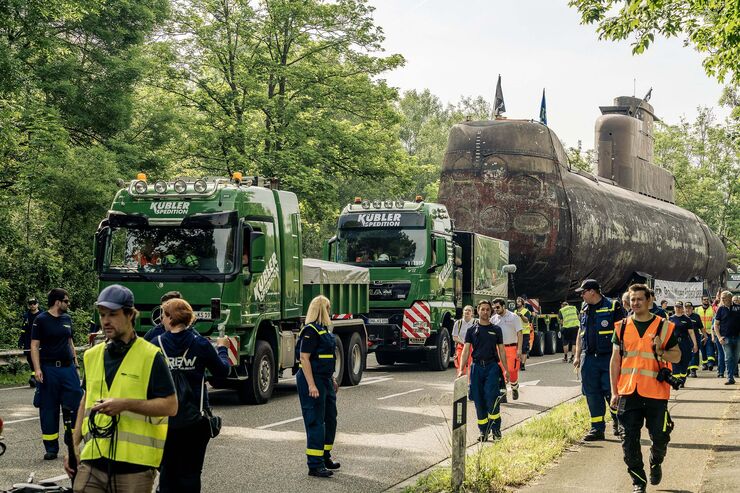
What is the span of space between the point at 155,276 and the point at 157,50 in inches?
773

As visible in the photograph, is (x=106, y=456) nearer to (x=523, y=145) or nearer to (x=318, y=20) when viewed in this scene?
(x=523, y=145)

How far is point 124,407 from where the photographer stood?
17.3ft

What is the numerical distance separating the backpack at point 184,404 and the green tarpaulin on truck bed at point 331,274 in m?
11.5

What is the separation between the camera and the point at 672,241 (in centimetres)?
3906

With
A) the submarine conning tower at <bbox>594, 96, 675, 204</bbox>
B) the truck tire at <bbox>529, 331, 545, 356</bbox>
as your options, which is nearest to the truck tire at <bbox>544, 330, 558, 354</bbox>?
the truck tire at <bbox>529, 331, 545, 356</bbox>

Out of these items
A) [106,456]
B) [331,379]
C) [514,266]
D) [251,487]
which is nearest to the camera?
[106,456]

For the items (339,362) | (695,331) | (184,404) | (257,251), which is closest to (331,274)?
(339,362)

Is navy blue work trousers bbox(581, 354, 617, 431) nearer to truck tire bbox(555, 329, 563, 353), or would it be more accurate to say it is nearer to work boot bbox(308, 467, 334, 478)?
work boot bbox(308, 467, 334, 478)

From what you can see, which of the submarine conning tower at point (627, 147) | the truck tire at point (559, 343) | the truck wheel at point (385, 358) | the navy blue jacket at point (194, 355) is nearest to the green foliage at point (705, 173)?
the submarine conning tower at point (627, 147)

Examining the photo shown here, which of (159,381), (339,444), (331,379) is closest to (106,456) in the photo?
(159,381)

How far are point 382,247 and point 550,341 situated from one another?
10.6 meters

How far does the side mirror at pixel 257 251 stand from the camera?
51.3 ft

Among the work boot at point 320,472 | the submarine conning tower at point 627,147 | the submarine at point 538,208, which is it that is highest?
the submarine conning tower at point 627,147

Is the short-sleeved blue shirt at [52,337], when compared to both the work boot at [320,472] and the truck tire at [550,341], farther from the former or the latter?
the truck tire at [550,341]
